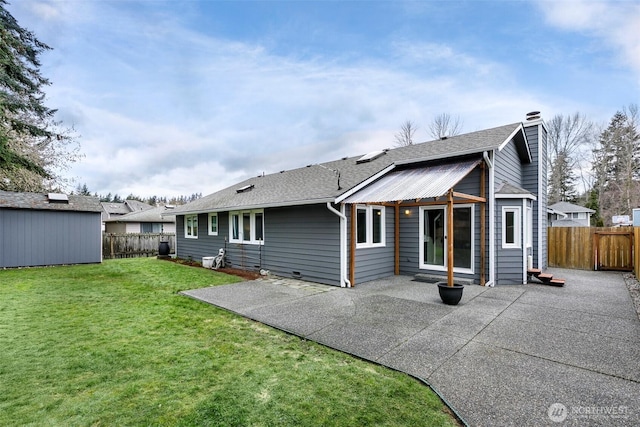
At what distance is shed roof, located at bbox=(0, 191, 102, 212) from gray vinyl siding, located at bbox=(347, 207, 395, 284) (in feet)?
40.7

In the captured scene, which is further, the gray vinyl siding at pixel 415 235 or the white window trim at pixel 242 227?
the white window trim at pixel 242 227

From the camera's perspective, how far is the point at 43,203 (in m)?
12.4

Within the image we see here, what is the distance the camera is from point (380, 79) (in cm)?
1345

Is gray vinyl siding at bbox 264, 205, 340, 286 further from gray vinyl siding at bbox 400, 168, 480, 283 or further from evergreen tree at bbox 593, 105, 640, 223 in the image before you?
evergreen tree at bbox 593, 105, 640, 223

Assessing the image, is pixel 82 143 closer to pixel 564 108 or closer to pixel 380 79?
pixel 380 79

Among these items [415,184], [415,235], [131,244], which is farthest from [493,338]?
[131,244]

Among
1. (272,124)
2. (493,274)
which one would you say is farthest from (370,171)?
(272,124)

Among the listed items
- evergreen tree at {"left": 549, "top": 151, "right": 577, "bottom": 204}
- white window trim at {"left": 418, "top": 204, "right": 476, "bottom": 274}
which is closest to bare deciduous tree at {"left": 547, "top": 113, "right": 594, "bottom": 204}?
evergreen tree at {"left": 549, "top": 151, "right": 577, "bottom": 204}

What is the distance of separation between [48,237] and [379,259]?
45.5 feet

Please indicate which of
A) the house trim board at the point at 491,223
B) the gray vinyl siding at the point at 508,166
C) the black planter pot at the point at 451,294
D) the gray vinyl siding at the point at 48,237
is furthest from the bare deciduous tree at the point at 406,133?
the gray vinyl siding at the point at 48,237

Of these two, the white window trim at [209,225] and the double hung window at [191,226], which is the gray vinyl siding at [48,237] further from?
the white window trim at [209,225]

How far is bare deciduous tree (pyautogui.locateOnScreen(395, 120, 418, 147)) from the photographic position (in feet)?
76.7

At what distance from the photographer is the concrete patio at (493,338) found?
2.79 meters

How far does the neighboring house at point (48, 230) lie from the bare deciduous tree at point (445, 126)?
22.3 m
